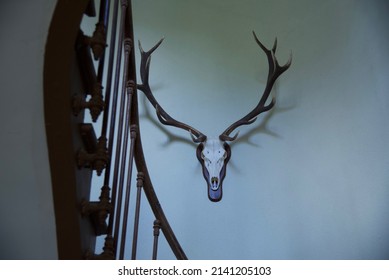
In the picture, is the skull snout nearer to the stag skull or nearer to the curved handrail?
the stag skull

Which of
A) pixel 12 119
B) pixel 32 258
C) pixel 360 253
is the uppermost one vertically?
pixel 12 119

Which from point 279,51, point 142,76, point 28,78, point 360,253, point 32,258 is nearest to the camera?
point 28,78

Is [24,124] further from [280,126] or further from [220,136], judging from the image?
[280,126]

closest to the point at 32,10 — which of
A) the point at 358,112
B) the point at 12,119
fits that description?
the point at 12,119

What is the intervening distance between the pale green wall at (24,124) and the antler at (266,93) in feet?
9.37

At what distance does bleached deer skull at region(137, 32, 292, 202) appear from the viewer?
4223mm

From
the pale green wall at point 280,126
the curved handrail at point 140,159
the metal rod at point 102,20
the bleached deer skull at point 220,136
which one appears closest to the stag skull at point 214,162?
the bleached deer skull at point 220,136

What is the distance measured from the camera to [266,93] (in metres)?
4.46

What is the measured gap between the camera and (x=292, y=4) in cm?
491

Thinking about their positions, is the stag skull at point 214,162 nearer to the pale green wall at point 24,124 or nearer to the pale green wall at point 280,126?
the pale green wall at point 280,126

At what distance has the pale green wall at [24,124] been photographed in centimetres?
152

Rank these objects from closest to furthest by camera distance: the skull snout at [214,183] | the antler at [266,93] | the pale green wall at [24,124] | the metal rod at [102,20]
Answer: the pale green wall at [24,124] → the metal rod at [102,20] → the skull snout at [214,183] → the antler at [266,93]

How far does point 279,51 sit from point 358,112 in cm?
102

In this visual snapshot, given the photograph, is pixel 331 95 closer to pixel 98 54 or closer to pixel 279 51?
pixel 279 51
